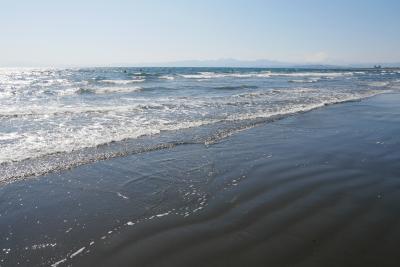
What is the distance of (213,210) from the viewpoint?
239 inches

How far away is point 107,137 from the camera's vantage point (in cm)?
1179

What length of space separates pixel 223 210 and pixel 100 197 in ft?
7.76

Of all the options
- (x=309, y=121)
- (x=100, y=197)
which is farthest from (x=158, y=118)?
(x=100, y=197)

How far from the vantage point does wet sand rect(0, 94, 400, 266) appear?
4734mm

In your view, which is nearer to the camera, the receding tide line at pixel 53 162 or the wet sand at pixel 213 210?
the wet sand at pixel 213 210

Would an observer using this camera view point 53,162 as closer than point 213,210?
No

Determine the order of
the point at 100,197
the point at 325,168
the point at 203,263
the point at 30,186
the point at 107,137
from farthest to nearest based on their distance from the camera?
the point at 107,137, the point at 325,168, the point at 30,186, the point at 100,197, the point at 203,263

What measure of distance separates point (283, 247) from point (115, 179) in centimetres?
415

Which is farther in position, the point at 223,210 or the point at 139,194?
the point at 139,194

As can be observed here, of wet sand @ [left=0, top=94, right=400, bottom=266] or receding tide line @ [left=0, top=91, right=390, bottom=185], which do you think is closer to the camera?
wet sand @ [left=0, top=94, right=400, bottom=266]

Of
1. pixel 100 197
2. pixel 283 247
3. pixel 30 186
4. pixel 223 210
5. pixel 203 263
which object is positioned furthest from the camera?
pixel 30 186

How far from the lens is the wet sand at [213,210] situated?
4.73 meters

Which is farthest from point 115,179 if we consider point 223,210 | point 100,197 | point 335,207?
point 335,207

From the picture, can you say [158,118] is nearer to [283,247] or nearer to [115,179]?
[115,179]
